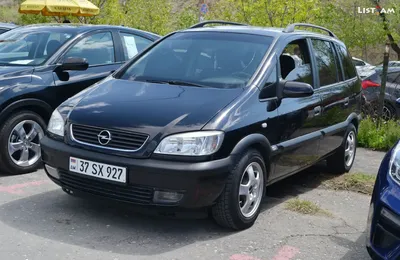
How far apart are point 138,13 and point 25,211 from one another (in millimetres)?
14502

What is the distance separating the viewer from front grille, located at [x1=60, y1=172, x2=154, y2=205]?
4207 millimetres

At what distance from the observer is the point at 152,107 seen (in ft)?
14.7

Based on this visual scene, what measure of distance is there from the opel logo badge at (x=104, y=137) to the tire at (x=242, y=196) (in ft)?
3.17

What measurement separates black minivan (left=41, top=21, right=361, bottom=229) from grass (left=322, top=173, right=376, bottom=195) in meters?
0.56

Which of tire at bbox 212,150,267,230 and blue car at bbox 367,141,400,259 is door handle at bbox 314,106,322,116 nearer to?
tire at bbox 212,150,267,230

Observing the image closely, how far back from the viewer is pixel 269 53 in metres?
5.16

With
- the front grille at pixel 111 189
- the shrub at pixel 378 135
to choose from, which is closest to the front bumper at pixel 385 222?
the front grille at pixel 111 189

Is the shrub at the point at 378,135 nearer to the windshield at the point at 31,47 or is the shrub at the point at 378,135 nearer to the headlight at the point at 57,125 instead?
the windshield at the point at 31,47

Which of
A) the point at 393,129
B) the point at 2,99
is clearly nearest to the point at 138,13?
the point at 393,129

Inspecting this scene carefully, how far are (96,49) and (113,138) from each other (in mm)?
2983

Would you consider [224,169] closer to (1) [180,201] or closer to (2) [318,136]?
(1) [180,201]

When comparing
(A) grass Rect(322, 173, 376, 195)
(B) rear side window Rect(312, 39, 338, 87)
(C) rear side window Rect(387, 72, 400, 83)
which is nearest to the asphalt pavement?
(A) grass Rect(322, 173, 376, 195)

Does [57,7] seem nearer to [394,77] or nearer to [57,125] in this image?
[394,77]

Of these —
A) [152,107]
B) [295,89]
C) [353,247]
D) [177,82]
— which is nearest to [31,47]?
[177,82]
